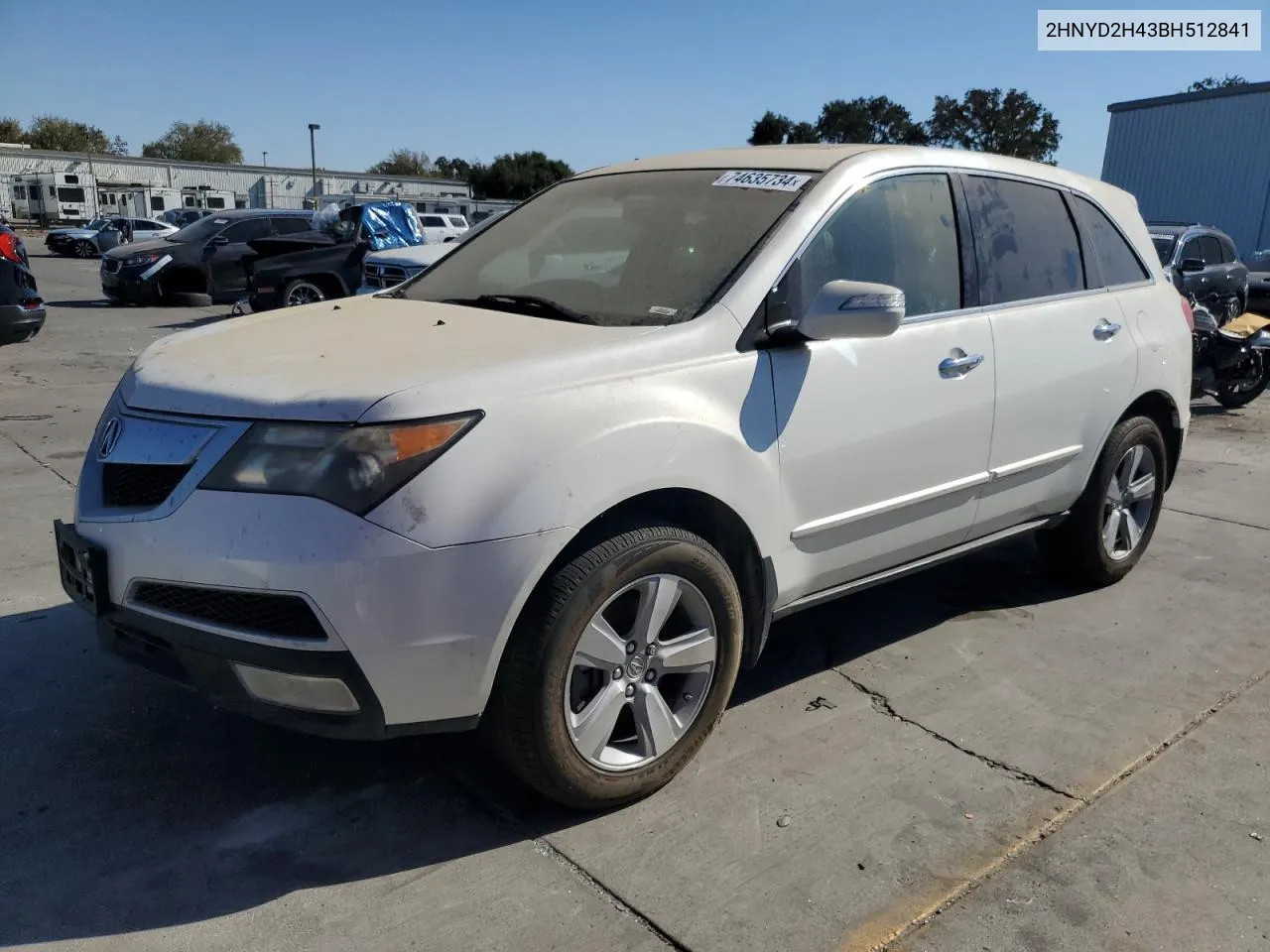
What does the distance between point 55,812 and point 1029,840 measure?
2.60 m

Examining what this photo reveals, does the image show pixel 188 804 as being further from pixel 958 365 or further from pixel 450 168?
pixel 450 168

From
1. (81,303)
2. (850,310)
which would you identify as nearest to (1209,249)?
(850,310)

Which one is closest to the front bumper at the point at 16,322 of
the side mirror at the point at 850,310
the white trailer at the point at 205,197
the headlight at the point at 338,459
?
the headlight at the point at 338,459

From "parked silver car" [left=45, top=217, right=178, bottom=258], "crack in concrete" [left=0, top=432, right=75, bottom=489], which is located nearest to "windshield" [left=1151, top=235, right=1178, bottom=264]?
"crack in concrete" [left=0, top=432, right=75, bottom=489]

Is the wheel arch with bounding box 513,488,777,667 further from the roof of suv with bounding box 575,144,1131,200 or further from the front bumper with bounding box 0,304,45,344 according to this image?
the front bumper with bounding box 0,304,45,344

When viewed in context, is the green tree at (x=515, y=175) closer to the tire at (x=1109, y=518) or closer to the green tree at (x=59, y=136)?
the green tree at (x=59, y=136)

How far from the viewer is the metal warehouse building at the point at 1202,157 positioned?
26.4 m

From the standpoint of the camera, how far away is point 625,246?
3.41 metres

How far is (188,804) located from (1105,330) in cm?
373

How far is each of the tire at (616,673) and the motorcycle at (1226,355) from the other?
28.6 ft

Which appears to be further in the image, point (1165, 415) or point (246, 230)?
point (246, 230)

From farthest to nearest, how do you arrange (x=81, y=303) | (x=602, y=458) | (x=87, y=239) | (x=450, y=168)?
1. (x=450, y=168)
2. (x=87, y=239)
3. (x=81, y=303)
4. (x=602, y=458)

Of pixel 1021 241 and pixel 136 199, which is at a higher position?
pixel 136 199

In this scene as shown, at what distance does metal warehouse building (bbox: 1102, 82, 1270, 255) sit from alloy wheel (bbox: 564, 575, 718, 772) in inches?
1075
